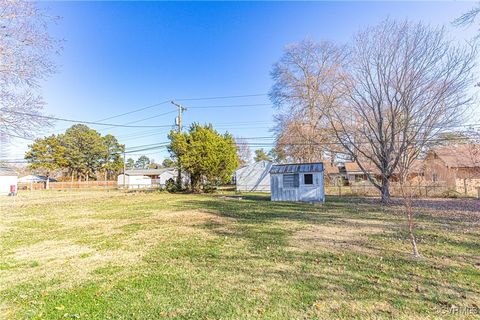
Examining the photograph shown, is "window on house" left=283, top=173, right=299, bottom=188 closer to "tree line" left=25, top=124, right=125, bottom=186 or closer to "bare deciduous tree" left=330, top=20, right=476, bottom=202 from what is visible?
"bare deciduous tree" left=330, top=20, right=476, bottom=202

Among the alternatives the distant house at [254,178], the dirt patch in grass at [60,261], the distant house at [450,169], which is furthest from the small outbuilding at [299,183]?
the dirt patch in grass at [60,261]

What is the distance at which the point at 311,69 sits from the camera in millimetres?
23297

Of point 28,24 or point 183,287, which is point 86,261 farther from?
point 28,24

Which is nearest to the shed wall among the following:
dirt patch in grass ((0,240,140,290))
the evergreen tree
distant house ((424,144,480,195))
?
the evergreen tree

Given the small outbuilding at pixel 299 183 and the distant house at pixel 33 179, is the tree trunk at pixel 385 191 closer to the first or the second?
the small outbuilding at pixel 299 183

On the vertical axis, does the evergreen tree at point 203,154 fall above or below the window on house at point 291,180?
above

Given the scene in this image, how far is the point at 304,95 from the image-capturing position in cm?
2344

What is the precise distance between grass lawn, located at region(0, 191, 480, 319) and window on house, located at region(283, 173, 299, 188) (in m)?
7.60

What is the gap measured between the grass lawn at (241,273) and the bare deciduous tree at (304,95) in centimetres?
1634

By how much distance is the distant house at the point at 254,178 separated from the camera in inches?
1045

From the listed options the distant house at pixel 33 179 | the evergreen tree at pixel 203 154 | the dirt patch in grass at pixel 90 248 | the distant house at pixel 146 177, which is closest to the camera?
the dirt patch in grass at pixel 90 248

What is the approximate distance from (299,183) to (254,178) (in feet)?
40.8

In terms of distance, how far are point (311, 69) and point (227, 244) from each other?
22.3 m

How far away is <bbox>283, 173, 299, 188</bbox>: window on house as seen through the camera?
14773 mm
